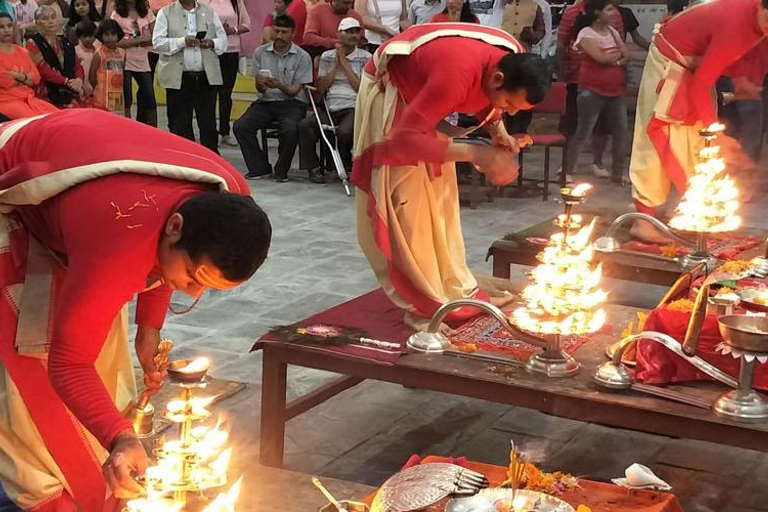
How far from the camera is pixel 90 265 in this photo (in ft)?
6.81

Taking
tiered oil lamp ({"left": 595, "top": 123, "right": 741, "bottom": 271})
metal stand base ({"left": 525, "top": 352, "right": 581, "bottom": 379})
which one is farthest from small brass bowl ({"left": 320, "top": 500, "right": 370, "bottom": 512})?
tiered oil lamp ({"left": 595, "top": 123, "right": 741, "bottom": 271})

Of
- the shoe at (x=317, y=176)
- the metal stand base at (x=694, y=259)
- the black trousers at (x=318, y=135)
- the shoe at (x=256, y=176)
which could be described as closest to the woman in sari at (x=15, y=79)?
the shoe at (x=256, y=176)

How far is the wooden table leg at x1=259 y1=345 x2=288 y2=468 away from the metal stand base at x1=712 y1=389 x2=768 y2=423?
54.1 inches

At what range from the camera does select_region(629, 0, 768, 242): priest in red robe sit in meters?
5.35

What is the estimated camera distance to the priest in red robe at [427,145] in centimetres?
368

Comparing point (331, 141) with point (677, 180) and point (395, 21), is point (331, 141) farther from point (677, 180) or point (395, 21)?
point (677, 180)

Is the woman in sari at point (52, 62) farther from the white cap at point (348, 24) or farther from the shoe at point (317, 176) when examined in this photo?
the white cap at point (348, 24)

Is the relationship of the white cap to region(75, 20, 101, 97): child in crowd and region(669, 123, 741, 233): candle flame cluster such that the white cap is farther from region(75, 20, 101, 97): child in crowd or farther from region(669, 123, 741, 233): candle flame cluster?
region(669, 123, 741, 233): candle flame cluster

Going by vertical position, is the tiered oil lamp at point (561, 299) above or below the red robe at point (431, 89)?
→ below

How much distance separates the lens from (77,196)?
2.17 m

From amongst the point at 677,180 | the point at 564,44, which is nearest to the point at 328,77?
the point at 564,44

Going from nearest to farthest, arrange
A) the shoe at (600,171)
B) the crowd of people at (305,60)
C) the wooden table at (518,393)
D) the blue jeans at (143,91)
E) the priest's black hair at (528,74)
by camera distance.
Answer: the wooden table at (518,393), the priest's black hair at (528,74), the crowd of people at (305,60), the shoe at (600,171), the blue jeans at (143,91)

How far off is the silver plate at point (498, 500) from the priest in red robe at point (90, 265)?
74 cm

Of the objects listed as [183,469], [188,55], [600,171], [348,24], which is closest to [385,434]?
[183,469]
